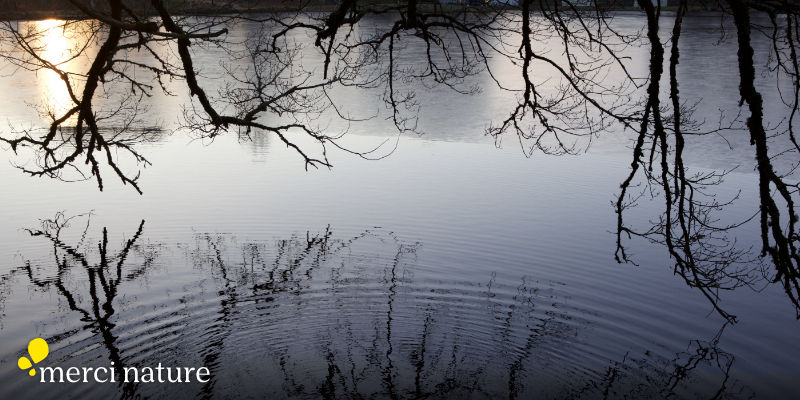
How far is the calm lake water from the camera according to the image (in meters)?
6.96

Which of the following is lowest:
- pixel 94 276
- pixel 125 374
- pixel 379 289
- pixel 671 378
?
pixel 671 378

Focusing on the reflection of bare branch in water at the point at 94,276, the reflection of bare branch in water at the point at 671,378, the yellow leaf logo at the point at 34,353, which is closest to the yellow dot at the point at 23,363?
the yellow leaf logo at the point at 34,353

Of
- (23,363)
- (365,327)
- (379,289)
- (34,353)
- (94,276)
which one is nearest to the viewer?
(23,363)

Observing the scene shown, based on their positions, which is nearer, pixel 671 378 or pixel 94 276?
pixel 671 378

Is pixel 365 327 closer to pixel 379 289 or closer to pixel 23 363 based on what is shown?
pixel 379 289

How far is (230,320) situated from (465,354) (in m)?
2.34

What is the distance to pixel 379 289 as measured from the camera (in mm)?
8789

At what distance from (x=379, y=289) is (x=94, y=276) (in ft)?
10.9

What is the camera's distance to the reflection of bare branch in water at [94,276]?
7668 mm

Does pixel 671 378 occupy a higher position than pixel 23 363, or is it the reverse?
→ pixel 23 363

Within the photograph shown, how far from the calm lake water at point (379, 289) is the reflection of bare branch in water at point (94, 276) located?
34 mm

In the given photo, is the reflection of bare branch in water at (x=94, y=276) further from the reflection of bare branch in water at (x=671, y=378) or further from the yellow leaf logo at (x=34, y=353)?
the reflection of bare branch in water at (x=671, y=378)

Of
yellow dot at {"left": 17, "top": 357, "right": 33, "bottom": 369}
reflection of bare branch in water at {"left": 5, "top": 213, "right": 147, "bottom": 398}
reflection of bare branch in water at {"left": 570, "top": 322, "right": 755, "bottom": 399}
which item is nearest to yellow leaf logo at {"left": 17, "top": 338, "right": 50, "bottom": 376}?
yellow dot at {"left": 17, "top": 357, "right": 33, "bottom": 369}

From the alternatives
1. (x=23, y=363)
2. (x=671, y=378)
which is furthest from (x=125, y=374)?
(x=671, y=378)
